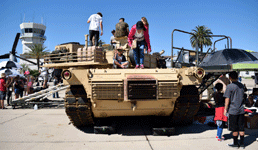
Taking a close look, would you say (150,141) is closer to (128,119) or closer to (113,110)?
(113,110)

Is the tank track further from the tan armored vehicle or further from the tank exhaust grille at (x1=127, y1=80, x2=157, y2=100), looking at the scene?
the tank exhaust grille at (x1=127, y1=80, x2=157, y2=100)

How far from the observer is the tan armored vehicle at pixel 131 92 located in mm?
4203

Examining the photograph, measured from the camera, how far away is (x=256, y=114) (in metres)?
5.28

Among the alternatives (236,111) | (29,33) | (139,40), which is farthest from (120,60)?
(29,33)

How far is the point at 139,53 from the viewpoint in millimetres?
5629

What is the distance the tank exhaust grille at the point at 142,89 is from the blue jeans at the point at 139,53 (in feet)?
4.79

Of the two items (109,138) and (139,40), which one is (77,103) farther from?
(139,40)

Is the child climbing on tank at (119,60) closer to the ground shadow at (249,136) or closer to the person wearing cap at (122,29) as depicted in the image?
the person wearing cap at (122,29)

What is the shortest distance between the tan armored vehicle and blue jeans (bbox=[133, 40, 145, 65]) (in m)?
0.97

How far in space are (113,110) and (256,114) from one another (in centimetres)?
364

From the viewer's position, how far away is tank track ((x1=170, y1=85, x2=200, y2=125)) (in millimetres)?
4719

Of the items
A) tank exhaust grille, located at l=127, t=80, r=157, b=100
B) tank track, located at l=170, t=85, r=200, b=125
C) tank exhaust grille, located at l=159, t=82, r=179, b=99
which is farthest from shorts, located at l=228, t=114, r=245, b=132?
tank exhaust grille, located at l=127, t=80, r=157, b=100

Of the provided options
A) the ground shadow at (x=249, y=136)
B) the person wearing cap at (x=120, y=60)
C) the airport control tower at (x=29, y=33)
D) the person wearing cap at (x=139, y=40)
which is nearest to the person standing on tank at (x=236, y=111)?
the ground shadow at (x=249, y=136)

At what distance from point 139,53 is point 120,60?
0.55 meters
